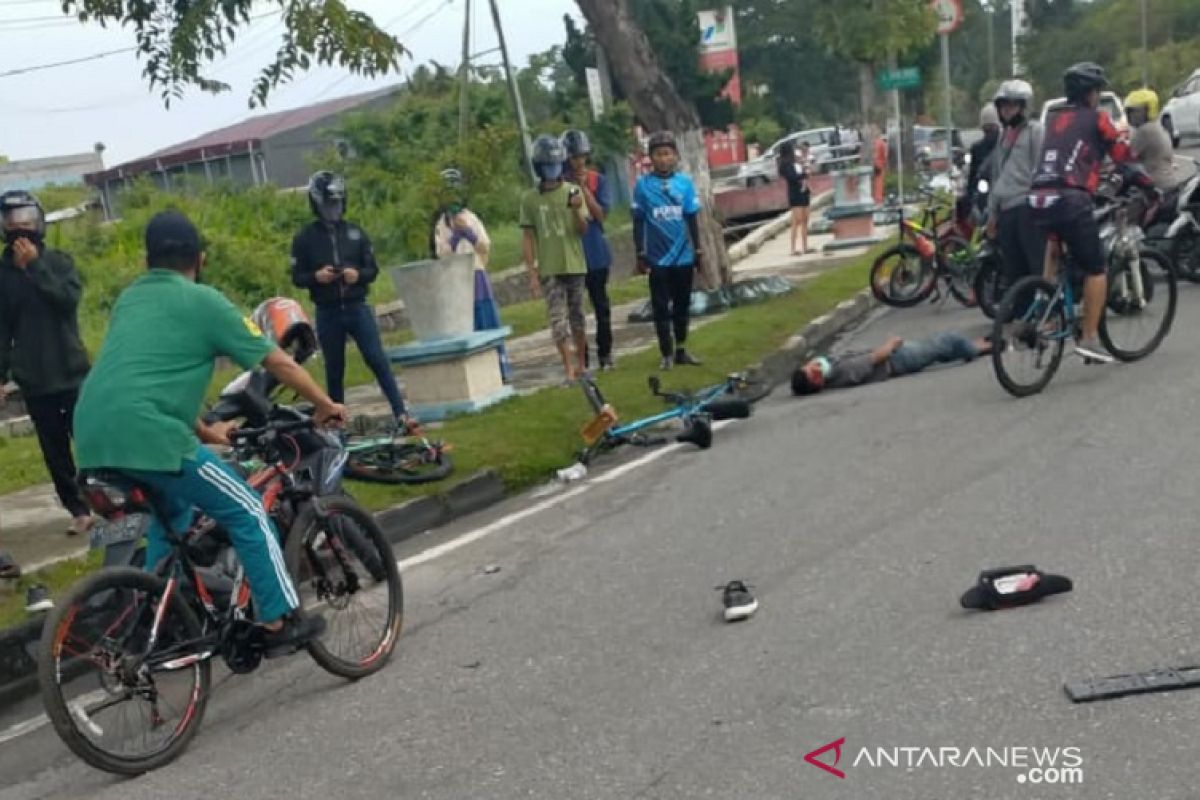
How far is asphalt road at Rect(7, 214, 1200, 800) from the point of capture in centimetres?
439

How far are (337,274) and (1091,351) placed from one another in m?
5.17

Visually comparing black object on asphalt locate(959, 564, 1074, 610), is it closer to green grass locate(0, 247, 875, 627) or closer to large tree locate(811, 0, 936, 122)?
green grass locate(0, 247, 875, 627)

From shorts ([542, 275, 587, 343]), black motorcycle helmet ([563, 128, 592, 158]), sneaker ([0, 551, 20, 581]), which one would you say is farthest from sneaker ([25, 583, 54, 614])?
black motorcycle helmet ([563, 128, 592, 158])

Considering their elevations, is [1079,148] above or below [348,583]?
above

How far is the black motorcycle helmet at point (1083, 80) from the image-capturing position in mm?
9523

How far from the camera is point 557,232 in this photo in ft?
37.7

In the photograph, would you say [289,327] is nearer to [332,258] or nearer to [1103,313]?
[332,258]

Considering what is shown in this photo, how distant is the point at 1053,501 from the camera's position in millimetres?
7000

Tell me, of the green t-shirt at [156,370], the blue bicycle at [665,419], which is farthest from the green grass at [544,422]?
the green t-shirt at [156,370]

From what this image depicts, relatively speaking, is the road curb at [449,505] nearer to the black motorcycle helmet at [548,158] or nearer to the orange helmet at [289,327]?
the orange helmet at [289,327]

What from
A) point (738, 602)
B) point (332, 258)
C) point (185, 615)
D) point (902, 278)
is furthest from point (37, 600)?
point (902, 278)

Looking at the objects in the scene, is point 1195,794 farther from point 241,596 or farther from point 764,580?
point 241,596

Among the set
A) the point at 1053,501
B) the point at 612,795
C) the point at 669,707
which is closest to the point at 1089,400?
the point at 1053,501

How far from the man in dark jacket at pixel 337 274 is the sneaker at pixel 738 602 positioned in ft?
14.0
